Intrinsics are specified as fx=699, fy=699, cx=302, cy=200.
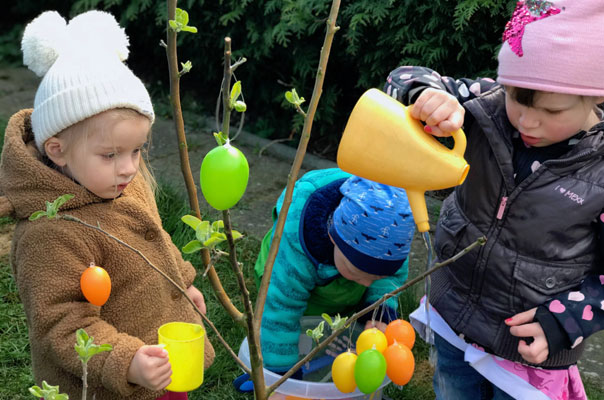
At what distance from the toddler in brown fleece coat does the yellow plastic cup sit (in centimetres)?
3

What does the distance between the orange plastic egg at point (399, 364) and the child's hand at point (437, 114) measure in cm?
45

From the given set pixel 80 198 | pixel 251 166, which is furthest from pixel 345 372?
pixel 251 166

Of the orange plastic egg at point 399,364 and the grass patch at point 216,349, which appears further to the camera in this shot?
the grass patch at point 216,349

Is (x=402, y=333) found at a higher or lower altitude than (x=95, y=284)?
lower

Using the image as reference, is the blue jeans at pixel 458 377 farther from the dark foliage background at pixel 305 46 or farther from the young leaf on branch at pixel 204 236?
the dark foliage background at pixel 305 46

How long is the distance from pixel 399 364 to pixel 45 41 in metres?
1.04

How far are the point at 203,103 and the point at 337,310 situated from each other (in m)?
2.89

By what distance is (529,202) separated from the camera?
162cm

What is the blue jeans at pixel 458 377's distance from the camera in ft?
6.29

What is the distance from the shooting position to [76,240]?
1507 mm

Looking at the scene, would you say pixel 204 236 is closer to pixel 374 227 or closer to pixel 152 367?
pixel 152 367

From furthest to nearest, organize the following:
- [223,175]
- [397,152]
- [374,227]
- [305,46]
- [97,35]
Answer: [305,46] < [374,227] < [97,35] < [397,152] < [223,175]

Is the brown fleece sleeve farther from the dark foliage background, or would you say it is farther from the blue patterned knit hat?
the dark foliage background

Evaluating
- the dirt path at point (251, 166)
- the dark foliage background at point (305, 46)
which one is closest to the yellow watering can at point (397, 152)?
the dirt path at point (251, 166)
